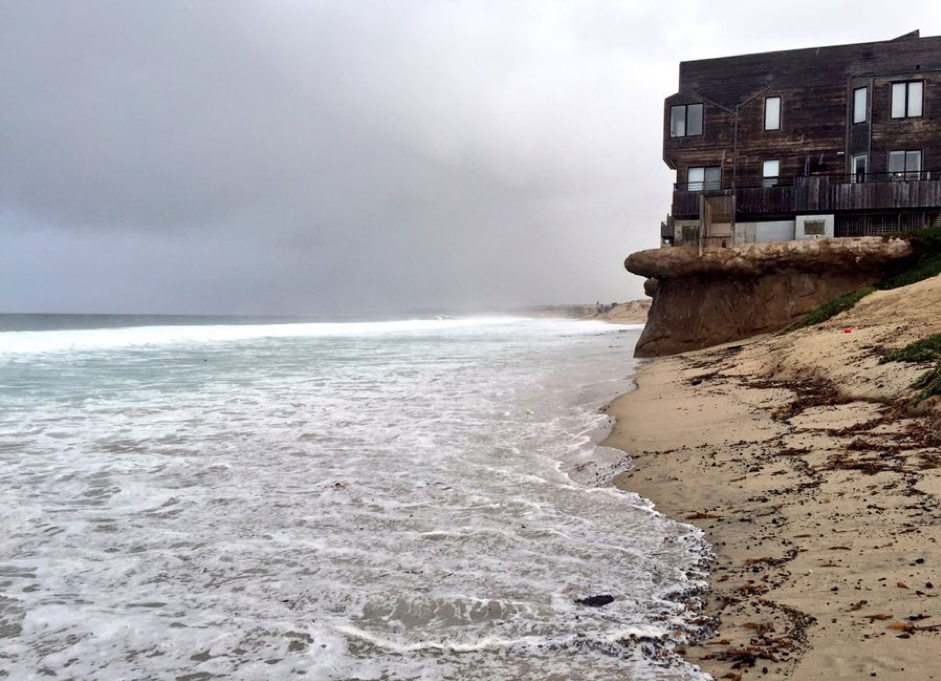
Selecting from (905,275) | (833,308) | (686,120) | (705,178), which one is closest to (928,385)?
(833,308)

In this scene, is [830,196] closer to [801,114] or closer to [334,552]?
[801,114]

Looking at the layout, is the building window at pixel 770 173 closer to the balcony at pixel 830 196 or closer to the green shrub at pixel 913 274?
the balcony at pixel 830 196

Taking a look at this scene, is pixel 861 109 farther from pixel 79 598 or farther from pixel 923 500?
pixel 79 598

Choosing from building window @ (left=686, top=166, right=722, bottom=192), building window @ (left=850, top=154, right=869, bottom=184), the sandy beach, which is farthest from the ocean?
building window @ (left=850, top=154, right=869, bottom=184)

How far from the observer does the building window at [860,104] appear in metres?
25.2

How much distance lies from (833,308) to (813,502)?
45.3ft

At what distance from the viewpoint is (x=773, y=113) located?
26.2m

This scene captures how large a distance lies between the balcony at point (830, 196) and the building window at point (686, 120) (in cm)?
357

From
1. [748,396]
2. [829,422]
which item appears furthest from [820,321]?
[829,422]

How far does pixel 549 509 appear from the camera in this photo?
547 centimetres

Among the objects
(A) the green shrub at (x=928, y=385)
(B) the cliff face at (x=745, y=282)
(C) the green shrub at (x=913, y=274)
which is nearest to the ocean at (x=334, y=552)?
(A) the green shrub at (x=928, y=385)

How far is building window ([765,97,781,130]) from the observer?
26.2 m

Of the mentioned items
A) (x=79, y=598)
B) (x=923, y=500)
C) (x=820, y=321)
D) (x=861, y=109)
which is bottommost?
(x=79, y=598)

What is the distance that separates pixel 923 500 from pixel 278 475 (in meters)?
5.77
